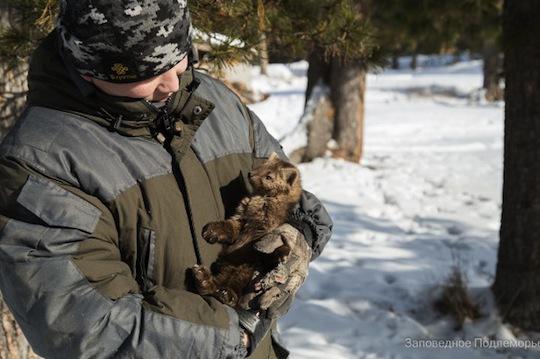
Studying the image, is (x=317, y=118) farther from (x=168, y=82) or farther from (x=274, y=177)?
(x=168, y=82)

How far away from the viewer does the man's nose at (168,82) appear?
1.82 metres

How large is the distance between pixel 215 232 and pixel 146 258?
0.26 m

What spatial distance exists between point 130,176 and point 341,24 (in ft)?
7.11

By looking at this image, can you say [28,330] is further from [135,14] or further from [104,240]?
[135,14]

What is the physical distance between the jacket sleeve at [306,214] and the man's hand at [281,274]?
0.38 feet

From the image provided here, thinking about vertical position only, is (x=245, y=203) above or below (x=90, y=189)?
below

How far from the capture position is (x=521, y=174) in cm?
472

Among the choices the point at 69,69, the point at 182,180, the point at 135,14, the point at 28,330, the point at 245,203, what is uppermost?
the point at 135,14

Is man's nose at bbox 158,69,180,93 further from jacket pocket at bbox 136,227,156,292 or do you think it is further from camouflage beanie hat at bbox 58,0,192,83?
jacket pocket at bbox 136,227,156,292

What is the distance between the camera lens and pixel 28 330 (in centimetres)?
162

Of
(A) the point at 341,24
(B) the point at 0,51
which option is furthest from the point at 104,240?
(A) the point at 341,24

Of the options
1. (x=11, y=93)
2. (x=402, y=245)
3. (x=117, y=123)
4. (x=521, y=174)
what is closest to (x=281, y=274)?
(x=117, y=123)

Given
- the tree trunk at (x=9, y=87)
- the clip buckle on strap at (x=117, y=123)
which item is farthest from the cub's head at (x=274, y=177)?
the tree trunk at (x=9, y=87)

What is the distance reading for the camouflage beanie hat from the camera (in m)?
1.63
